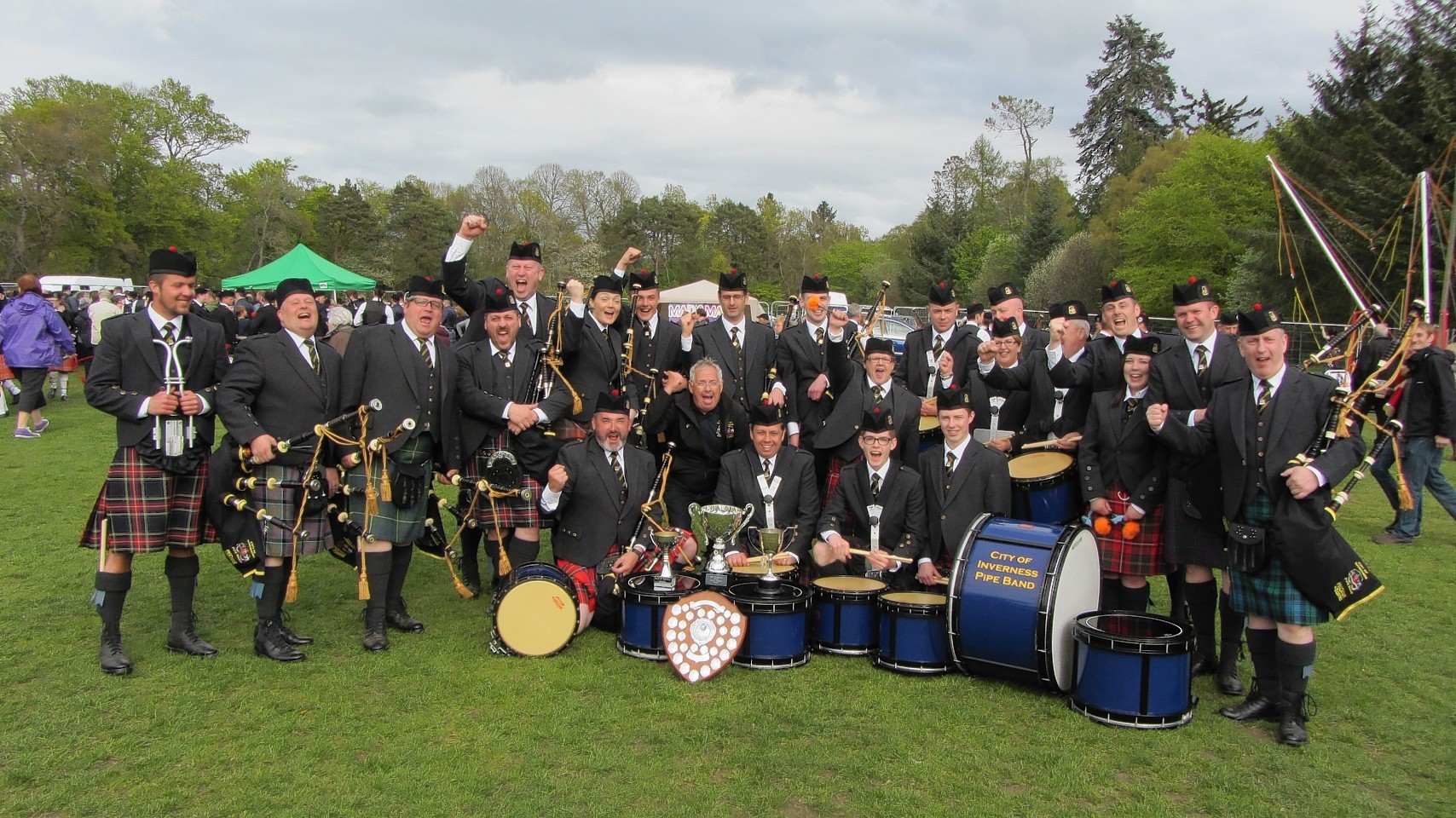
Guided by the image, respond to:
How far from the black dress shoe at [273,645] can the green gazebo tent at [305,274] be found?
60.8 ft

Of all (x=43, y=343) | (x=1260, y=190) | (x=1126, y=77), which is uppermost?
(x=1126, y=77)

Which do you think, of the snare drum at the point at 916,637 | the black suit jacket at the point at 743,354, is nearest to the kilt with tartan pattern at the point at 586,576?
the black suit jacket at the point at 743,354

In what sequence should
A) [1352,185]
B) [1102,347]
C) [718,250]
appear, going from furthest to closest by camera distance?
[718,250] → [1352,185] → [1102,347]

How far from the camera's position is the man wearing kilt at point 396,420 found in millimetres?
5047

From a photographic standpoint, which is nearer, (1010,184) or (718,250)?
(1010,184)

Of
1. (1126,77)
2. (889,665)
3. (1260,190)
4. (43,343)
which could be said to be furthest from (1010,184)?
(889,665)

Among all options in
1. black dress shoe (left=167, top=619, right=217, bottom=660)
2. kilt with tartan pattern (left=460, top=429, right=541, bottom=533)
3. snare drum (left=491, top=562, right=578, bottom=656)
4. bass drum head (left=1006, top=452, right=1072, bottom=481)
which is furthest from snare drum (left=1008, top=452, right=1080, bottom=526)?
black dress shoe (left=167, top=619, right=217, bottom=660)

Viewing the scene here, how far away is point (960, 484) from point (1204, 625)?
4.72ft

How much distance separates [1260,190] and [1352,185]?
10.9 metres

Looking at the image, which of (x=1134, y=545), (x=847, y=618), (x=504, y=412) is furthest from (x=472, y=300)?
(x=1134, y=545)

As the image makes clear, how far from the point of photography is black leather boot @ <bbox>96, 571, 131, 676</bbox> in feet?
15.0

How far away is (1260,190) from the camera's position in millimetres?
30531

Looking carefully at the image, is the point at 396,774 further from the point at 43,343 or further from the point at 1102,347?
the point at 43,343

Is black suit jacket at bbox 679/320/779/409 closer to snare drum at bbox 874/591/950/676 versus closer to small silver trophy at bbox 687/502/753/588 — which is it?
small silver trophy at bbox 687/502/753/588
